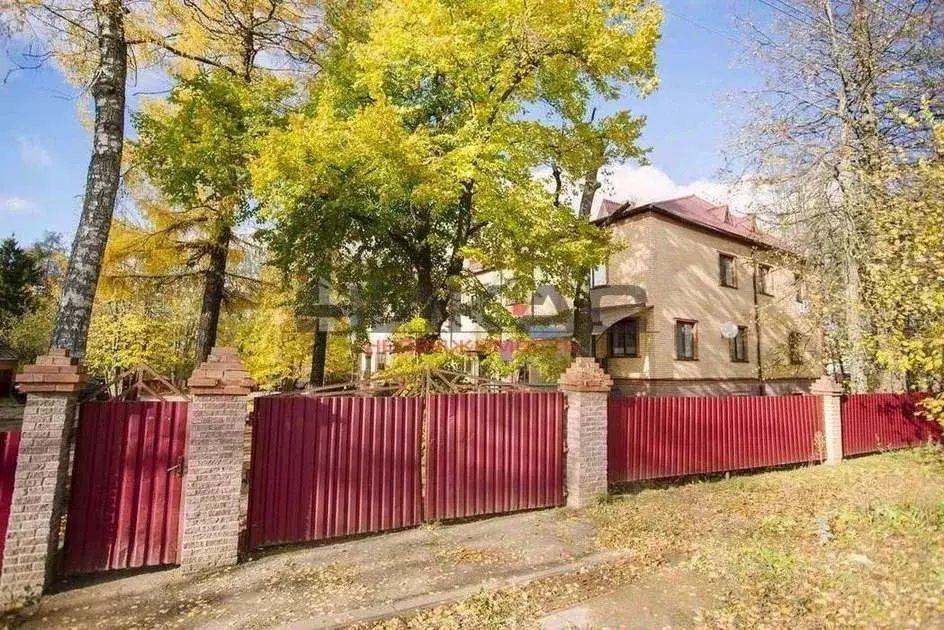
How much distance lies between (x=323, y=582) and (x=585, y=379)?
16.5 ft

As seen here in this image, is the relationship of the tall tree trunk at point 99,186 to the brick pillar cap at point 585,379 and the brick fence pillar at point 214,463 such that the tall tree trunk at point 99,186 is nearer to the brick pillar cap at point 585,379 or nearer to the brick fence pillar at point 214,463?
the brick fence pillar at point 214,463

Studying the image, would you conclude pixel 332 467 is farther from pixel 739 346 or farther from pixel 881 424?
pixel 739 346

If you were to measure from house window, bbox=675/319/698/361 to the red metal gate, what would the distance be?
18243 millimetres

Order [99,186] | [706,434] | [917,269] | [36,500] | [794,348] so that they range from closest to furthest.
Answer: [36,500] < [99,186] < [917,269] < [706,434] < [794,348]

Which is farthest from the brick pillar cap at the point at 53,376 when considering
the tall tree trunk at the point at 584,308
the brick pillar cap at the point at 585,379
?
the tall tree trunk at the point at 584,308

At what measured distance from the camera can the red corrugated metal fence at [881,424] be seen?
1315cm

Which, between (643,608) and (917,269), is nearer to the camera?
(643,608)

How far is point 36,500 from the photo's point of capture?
16.2 ft

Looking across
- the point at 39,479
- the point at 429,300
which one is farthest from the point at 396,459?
the point at 429,300

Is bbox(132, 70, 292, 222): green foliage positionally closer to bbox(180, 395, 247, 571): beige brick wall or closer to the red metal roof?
bbox(180, 395, 247, 571): beige brick wall

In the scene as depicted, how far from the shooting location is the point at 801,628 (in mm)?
4527

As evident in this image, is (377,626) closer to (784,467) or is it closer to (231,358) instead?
(231,358)

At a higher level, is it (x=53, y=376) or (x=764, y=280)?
(x=764, y=280)

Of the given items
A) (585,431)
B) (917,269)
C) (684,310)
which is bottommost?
(585,431)
